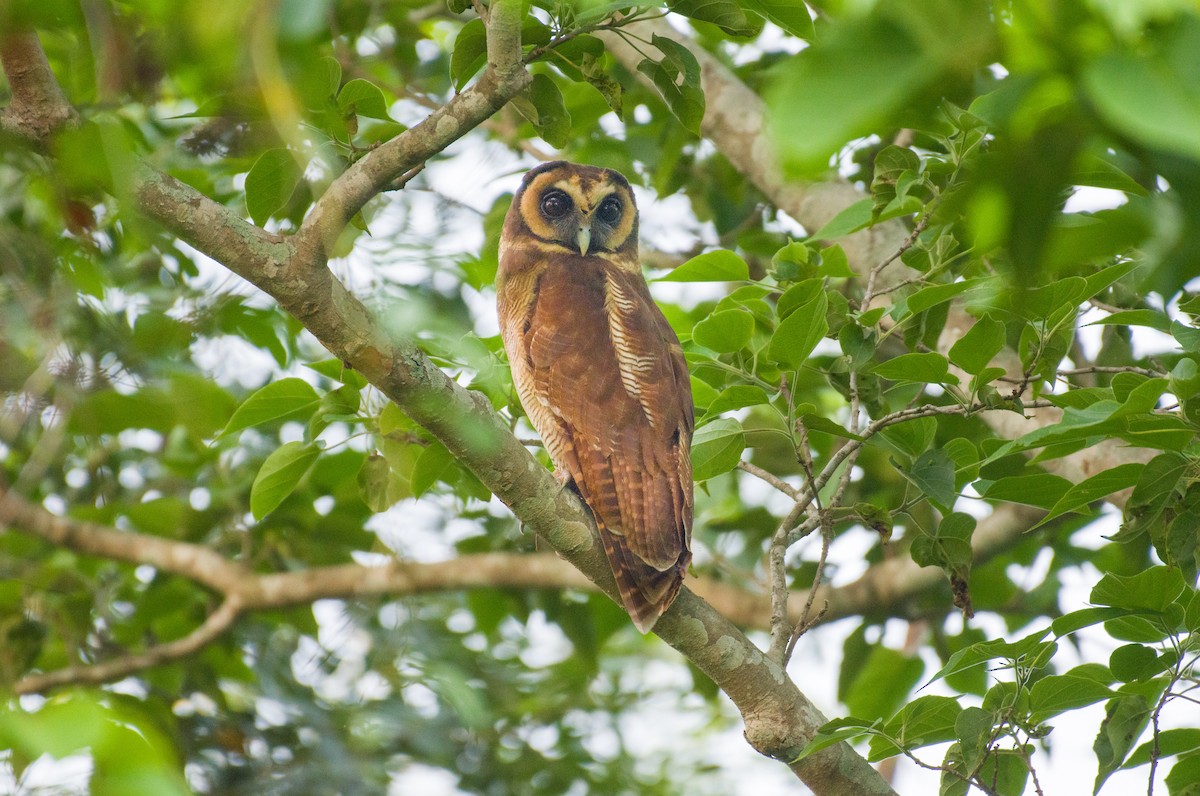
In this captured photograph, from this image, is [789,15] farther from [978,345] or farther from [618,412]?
[618,412]

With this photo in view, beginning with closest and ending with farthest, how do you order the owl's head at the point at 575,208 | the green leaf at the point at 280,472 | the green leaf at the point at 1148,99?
the green leaf at the point at 1148,99 → the green leaf at the point at 280,472 → the owl's head at the point at 575,208

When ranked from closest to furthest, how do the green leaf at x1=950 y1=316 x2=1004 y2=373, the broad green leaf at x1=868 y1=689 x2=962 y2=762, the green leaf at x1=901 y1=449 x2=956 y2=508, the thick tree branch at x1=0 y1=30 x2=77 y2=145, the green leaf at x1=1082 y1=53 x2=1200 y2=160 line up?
the green leaf at x1=1082 y1=53 x2=1200 y2=160, the thick tree branch at x1=0 y1=30 x2=77 y2=145, the broad green leaf at x1=868 y1=689 x2=962 y2=762, the green leaf at x1=950 y1=316 x2=1004 y2=373, the green leaf at x1=901 y1=449 x2=956 y2=508

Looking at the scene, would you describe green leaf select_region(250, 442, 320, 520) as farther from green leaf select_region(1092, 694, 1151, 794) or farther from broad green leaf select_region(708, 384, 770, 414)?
green leaf select_region(1092, 694, 1151, 794)

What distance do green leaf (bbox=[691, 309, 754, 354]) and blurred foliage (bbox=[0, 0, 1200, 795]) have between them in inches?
0.9

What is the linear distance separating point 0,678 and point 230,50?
1.89 meters

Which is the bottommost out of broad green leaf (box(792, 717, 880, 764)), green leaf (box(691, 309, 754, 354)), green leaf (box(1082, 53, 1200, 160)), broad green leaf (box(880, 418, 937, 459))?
green leaf (box(1082, 53, 1200, 160))

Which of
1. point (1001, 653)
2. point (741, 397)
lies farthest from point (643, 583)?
point (1001, 653)

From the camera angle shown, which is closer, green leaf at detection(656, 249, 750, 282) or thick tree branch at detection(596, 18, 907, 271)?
green leaf at detection(656, 249, 750, 282)

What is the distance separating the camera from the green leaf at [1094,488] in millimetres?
2029

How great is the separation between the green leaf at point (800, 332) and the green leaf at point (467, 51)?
0.86 metres

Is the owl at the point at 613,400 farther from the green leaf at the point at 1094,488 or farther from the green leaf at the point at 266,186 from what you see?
the green leaf at the point at 266,186

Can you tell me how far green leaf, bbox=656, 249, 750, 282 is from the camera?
2.60 m

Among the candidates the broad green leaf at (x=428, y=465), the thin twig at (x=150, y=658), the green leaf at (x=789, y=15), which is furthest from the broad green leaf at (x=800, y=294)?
the thin twig at (x=150, y=658)

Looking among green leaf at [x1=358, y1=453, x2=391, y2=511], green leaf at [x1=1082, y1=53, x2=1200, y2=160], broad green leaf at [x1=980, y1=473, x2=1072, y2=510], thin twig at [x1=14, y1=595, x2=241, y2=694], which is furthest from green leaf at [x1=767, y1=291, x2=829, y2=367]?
thin twig at [x1=14, y1=595, x2=241, y2=694]
